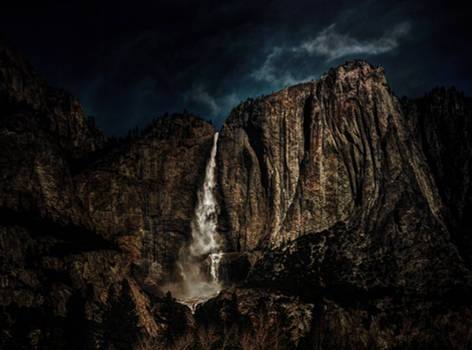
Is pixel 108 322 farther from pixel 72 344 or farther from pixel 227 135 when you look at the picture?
pixel 227 135

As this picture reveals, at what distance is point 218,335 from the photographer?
67.8 m

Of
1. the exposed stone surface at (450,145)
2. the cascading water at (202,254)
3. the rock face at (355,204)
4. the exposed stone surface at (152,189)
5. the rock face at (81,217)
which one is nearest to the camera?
the rock face at (81,217)

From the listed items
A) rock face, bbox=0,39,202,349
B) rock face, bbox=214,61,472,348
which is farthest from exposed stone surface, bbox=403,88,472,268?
rock face, bbox=0,39,202,349

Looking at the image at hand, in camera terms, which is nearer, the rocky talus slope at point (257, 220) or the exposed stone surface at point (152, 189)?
the rocky talus slope at point (257, 220)

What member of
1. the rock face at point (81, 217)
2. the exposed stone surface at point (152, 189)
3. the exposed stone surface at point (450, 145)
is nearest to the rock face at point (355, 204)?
the exposed stone surface at point (450, 145)

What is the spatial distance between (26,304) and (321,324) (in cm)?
3760

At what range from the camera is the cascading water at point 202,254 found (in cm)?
8519

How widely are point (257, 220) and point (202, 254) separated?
11666mm

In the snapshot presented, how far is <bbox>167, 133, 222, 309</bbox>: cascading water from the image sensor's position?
3354 inches

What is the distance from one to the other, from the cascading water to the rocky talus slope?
1.75m

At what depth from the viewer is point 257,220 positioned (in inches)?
3533

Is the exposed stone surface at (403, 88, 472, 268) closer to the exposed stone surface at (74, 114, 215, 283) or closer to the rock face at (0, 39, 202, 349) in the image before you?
the exposed stone surface at (74, 114, 215, 283)

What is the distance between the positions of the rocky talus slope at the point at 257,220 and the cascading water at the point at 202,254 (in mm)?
1748

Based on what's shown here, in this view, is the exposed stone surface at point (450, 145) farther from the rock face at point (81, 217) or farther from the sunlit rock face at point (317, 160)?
the rock face at point (81, 217)
